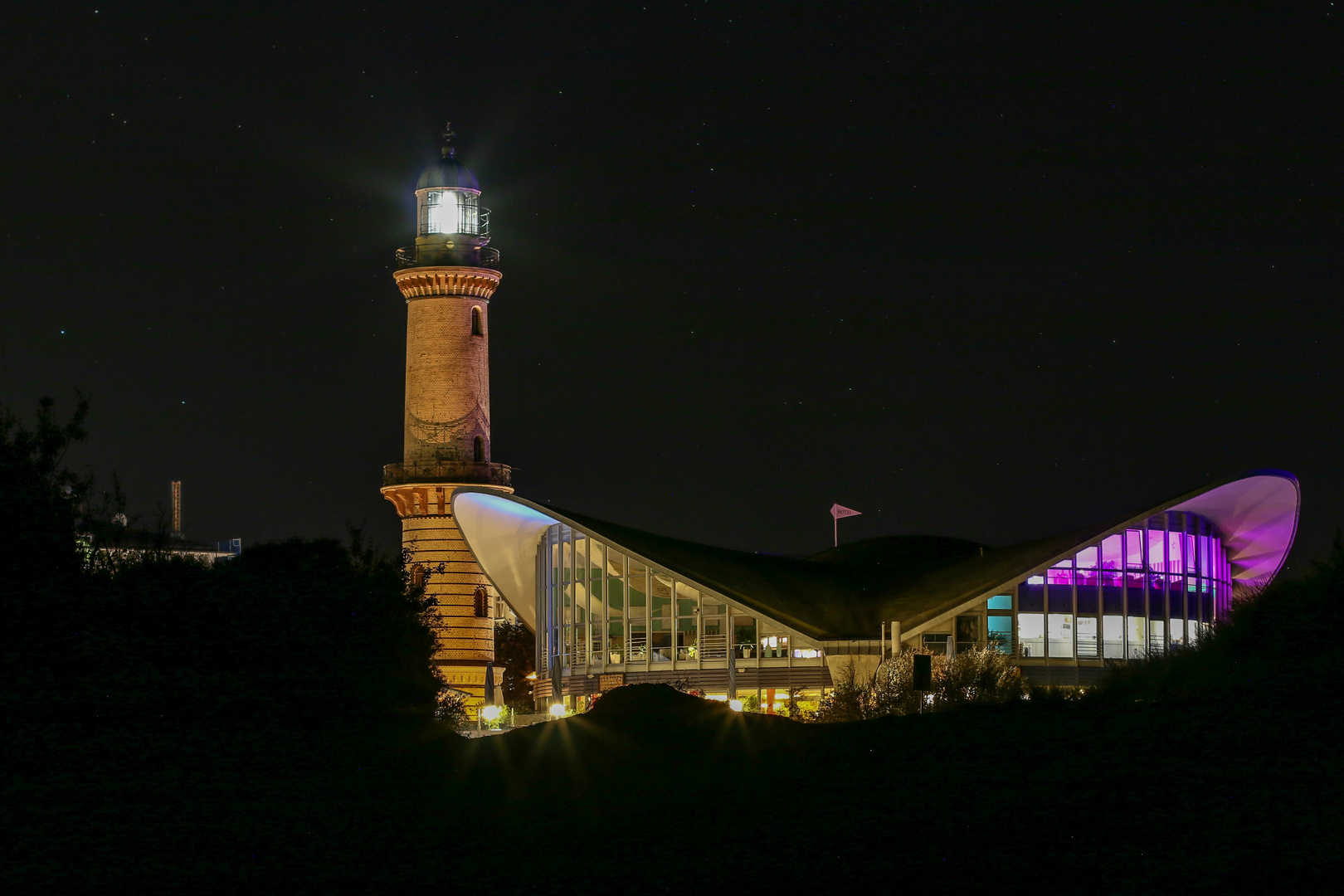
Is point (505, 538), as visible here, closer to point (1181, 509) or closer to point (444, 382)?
point (444, 382)

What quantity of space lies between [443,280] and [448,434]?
6490 mm

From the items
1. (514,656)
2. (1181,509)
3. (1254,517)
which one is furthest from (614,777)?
(514,656)

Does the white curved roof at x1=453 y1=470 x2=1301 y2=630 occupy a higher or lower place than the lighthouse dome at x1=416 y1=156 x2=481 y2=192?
lower

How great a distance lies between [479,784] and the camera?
86.8 ft

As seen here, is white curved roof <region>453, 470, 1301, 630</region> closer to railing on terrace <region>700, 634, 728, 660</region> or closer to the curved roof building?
the curved roof building

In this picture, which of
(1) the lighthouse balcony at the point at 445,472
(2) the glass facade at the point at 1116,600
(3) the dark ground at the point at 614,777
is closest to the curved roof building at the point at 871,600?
(2) the glass facade at the point at 1116,600

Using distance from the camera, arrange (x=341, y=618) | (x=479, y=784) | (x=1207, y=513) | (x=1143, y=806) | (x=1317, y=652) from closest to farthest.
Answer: (x=1143, y=806) → (x=479, y=784) → (x=1317, y=652) → (x=341, y=618) → (x=1207, y=513)

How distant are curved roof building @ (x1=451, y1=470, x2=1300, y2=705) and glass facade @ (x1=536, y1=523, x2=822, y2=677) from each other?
0.21 feet

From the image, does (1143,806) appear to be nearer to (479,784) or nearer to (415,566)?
(479,784)

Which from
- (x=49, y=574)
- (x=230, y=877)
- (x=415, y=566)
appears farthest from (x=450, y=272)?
(x=230, y=877)

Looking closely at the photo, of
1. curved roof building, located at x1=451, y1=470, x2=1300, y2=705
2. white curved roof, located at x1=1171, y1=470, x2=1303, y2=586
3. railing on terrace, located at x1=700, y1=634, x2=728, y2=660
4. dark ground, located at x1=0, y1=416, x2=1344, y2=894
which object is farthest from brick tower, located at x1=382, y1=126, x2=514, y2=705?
dark ground, located at x1=0, y1=416, x2=1344, y2=894

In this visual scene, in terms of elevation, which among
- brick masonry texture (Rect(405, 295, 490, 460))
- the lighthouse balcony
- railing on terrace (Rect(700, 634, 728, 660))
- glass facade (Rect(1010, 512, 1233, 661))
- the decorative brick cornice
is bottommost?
railing on terrace (Rect(700, 634, 728, 660))

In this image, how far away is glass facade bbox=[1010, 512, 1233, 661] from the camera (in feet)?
200

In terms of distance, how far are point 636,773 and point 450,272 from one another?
49219 millimetres
